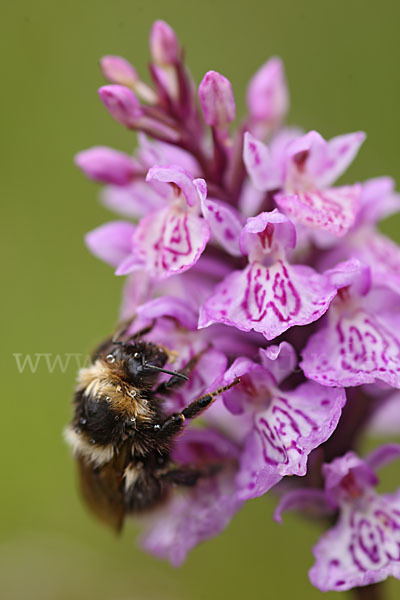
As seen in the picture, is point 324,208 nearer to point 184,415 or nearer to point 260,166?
point 260,166

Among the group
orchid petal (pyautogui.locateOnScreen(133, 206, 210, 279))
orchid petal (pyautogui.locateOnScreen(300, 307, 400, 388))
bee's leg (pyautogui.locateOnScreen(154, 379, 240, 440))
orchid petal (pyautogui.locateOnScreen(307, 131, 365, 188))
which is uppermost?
orchid petal (pyautogui.locateOnScreen(307, 131, 365, 188))

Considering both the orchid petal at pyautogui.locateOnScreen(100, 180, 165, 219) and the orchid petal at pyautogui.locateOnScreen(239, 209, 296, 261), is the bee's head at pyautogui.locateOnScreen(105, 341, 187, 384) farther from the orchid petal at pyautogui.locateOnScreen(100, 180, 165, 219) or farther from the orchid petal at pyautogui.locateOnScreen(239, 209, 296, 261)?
the orchid petal at pyautogui.locateOnScreen(100, 180, 165, 219)

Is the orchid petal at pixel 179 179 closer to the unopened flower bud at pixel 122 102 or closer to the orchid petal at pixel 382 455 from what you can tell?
the unopened flower bud at pixel 122 102

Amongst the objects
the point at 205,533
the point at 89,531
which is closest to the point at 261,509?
the point at 89,531

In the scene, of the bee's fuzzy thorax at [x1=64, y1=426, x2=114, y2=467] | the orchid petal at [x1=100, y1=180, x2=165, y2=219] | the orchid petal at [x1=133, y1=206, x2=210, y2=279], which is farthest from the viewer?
the orchid petal at [x1=100, y1=180, x2=165, y2=219]

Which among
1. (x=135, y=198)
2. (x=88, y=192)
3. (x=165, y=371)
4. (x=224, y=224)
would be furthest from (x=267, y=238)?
(x=88, y=192)

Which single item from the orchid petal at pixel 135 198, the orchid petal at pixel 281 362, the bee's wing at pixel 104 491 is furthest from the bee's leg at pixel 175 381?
the orchid petal at pixel 135 198

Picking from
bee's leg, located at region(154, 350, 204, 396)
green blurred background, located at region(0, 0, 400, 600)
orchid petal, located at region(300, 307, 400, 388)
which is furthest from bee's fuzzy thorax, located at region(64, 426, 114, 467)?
green blurred background, located at region(0, 0, 400, 600)

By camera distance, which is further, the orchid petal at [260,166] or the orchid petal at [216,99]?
the orchid petal at [260,166]
